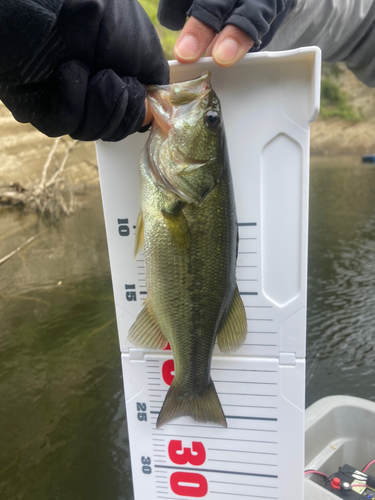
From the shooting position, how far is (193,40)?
0.72 m

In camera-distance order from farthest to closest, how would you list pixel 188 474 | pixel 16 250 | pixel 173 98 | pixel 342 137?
pixel 342 137, pixel 16 250, pixel 188 474, pixel 173 98

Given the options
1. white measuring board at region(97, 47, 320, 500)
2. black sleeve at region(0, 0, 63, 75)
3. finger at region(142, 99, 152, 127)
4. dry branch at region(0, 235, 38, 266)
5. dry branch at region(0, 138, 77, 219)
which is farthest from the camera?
dry branch at region(0, 138, 77, 219)

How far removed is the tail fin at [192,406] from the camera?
88cm

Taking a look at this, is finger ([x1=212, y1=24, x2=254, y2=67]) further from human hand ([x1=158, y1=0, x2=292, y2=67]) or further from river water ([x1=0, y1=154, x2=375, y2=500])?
river water ([x1=0, y1=154, x2=375, y2=500])

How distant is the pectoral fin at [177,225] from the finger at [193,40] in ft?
1.01

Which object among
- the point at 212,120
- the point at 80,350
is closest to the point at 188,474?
the point at 212,120

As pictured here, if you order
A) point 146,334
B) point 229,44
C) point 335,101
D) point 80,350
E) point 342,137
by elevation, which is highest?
point 335,101

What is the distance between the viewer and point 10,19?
47 cm

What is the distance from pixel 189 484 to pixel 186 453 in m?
0.10

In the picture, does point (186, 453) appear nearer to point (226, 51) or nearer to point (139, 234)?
point (139, 234)

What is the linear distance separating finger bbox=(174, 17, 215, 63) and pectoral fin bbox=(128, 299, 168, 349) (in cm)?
56

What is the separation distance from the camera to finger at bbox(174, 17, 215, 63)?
711 mm

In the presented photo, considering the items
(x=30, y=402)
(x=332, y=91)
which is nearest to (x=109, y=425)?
(x=30, y=402)

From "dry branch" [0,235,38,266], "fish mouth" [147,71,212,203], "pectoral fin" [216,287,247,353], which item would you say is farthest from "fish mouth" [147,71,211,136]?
"dry branch" [0,235,38,266]
